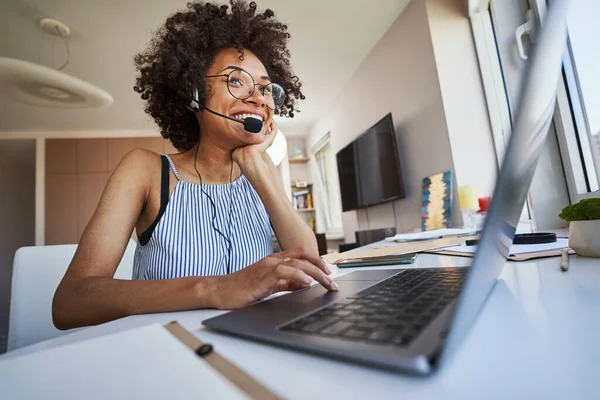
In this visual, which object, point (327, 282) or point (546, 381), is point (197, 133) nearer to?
point (327, 282)

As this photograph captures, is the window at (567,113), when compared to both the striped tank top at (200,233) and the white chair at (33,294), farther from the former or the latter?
the white chair at (33,294)

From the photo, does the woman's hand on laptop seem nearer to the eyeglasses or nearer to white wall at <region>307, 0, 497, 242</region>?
the eyeglasses

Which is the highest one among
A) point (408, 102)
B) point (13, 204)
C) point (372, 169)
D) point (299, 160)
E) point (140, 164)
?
point (299, 160)

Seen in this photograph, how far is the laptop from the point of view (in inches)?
7.9

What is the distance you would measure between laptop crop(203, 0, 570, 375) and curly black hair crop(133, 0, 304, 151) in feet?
2.93

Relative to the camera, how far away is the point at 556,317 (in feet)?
0.98

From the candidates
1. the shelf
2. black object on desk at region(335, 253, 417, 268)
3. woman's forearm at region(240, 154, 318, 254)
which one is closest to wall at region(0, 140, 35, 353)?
the shelf

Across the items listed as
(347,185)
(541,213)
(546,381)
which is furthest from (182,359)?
(347,185)

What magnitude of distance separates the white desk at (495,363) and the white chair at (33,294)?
0.67 meters

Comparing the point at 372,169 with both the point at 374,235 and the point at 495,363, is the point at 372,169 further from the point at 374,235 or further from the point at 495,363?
the point at 495,363

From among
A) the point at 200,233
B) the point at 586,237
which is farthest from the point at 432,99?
the point at 200,233

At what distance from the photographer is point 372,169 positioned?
3.22 metres

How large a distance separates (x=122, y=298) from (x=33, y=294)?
600mm

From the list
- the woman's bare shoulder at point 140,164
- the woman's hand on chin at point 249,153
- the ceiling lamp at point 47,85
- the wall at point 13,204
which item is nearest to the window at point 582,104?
the woman's hand on chin at point 249,153
